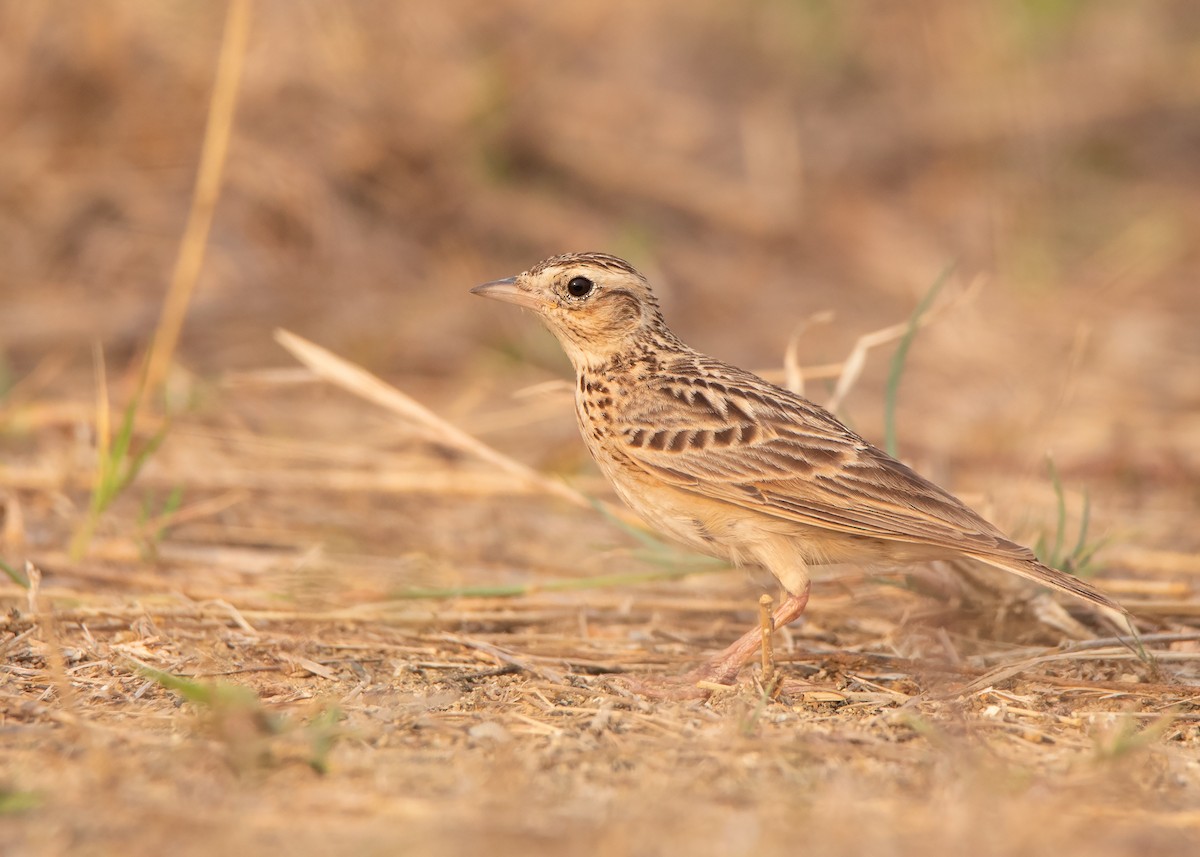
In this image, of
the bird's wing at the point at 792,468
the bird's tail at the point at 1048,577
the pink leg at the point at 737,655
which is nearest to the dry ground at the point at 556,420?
the pink leg at the point at 737,655

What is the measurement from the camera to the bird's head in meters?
5.34

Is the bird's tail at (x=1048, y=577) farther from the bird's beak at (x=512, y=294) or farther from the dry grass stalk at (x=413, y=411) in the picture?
the bird's beak at (x=512, y=294)

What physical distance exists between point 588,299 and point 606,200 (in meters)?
5.43

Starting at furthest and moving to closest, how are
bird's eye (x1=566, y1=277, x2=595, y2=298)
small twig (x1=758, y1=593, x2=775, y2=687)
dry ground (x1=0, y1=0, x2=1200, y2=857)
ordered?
bird's eye (x1=566, y1=277, x2=595, y2=298) < small twig (x1=758, y1=593, x2=775, y2=687) < dry ground (x1=0, y1=0, x2=1200, y2=857)

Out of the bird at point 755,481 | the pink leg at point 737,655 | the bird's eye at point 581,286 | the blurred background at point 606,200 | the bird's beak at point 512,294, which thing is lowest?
the pink leg at point 737,655

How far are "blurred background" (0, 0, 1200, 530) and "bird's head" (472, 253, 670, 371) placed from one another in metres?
2.76

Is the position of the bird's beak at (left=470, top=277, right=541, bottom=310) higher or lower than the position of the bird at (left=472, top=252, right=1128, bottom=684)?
higher

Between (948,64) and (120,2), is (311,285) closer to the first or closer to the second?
(120,2)

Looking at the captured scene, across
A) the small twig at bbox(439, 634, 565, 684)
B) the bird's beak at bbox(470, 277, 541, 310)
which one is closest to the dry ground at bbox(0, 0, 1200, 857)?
the small twig at bbox(439, 634, 565, 684)

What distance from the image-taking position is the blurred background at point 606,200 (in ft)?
28.7

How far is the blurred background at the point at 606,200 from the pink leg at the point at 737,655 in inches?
120

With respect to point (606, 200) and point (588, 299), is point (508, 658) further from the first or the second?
point (606, 200)

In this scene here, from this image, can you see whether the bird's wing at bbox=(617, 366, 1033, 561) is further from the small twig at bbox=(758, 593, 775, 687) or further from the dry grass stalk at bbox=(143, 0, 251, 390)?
the dry grass stalk at bbox=(143, 0, 251, 390)

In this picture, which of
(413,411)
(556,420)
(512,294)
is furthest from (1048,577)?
(556,420)
